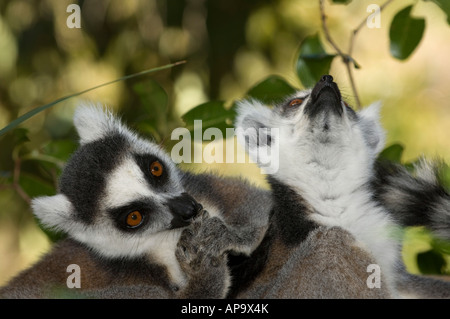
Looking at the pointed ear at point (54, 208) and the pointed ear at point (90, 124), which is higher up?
the pointed ear at point (90, 124)

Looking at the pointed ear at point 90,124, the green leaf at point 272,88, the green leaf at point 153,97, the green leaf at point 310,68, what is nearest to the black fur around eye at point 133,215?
the pointed ear at point 90,124

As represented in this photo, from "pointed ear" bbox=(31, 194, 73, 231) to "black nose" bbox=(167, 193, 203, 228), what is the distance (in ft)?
2.01

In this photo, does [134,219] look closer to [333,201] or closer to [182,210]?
[182,210]

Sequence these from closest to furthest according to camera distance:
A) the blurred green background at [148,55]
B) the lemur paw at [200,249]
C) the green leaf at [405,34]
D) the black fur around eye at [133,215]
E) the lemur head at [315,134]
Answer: the lemur paw at [200,249] < the lemur head at [315,134] < the black fur around eye at [133,215] < the green leaf at [405,34] < the blurred green background at [148,55]

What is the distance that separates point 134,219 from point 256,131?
915 millimetres

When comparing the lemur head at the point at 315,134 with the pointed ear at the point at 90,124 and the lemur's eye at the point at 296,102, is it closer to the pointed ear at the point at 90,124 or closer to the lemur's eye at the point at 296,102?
the lemur's eye at the point at 296,102

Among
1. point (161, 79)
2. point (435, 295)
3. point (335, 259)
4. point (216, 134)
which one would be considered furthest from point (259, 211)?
point (161, 79)

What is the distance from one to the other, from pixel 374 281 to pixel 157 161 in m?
1.49

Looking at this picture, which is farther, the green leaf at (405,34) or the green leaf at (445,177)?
the green leaf at (405,34)

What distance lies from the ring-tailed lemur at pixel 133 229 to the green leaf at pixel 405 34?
4.69 ft

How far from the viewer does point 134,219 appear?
326cm

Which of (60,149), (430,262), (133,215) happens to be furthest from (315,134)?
(60,149)

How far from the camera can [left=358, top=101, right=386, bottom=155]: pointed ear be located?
341cm

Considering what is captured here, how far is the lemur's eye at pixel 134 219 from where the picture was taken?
3.25 meters
